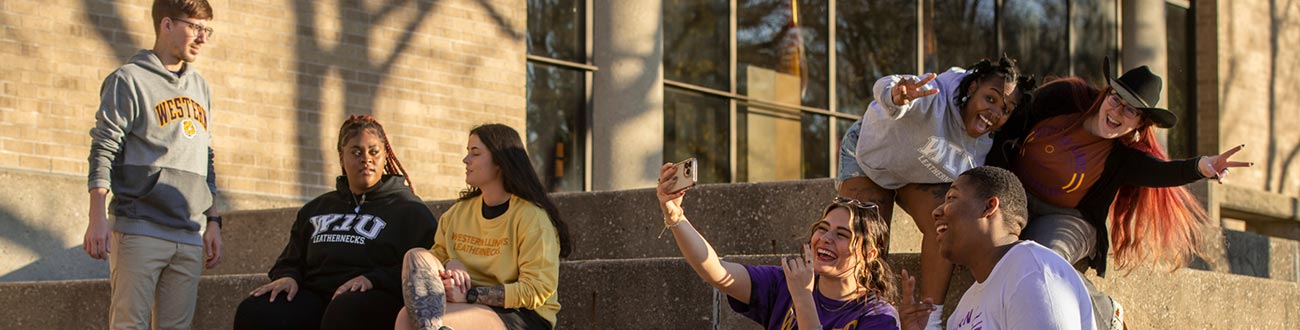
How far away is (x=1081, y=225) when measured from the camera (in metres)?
Result: 5.67

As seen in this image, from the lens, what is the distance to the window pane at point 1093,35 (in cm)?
1678

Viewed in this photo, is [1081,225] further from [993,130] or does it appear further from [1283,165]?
[1283,165]

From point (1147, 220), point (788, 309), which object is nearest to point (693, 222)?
point (1147, 220)

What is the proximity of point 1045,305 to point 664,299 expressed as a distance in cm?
285

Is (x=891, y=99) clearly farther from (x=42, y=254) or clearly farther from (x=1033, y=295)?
(x=42, y=254)

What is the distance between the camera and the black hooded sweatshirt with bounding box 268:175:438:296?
5.85 meters

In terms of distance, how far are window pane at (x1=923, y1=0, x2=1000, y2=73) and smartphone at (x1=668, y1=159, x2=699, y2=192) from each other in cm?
1110

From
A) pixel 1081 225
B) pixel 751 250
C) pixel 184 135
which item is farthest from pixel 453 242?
pixel 1081 225

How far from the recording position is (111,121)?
584cm

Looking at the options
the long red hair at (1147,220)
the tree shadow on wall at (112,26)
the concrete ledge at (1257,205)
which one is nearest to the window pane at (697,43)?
the tree shadow on wall at (112,26)

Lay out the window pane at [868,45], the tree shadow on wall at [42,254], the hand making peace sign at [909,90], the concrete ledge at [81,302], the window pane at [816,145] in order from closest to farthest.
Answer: the hand making peace sign at [909,90], the concrete ledge at [81,302], the tree shadow on wall at [42,254], the window pane at [816,145], the window pane at [868,45]

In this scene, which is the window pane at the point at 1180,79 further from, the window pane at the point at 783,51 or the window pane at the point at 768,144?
the window pane at the point at 768,144

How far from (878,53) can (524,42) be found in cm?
483

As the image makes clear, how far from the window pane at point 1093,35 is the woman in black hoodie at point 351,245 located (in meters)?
12.1
